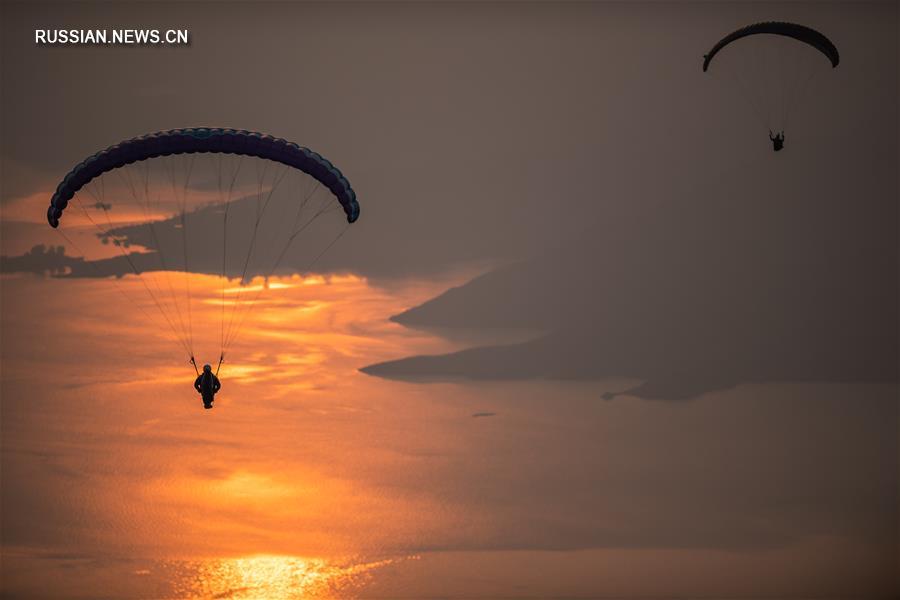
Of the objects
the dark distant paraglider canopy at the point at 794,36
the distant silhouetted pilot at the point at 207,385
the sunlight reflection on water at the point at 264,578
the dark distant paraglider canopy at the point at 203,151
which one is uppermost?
the dark distant paraglider canopy at the point at 794,36

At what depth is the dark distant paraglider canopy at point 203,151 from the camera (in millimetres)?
41531

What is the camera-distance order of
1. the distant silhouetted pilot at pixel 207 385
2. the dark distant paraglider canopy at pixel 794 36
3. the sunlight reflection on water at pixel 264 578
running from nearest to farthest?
1. the distant silhouetted pilot at pixel 207 385
2. the dark distant paraglider canopy at pixel 794 36
3. the sunlight reflection on water at pixel 264 578

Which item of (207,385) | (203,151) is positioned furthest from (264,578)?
(203,151)

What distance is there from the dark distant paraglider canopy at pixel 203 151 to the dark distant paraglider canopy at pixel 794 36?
Answer: 67.3 ft

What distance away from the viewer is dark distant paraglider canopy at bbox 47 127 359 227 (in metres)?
41.5

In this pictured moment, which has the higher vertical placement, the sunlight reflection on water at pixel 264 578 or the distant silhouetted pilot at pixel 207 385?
the distant silhouetted pilot at pixel 207 385

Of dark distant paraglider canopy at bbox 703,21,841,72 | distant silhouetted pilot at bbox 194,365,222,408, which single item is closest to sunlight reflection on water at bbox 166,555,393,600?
distant silhouetted pilot at bbox 194,365,222,408

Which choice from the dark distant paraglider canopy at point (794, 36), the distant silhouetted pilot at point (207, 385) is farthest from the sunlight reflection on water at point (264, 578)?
the dark distant paraglider canopy at point (794, 36)

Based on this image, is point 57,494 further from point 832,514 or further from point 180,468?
point 832,514

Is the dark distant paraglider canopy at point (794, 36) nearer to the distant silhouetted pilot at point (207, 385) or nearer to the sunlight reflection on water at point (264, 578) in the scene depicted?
the distant silhouetted pilot at point (207, 385)

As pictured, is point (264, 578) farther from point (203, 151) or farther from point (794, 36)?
point (203, 151)

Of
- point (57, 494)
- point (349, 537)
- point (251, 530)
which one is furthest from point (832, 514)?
point (57, 494)

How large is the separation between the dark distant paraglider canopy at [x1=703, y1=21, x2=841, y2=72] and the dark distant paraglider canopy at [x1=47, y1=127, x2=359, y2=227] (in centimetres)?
2051

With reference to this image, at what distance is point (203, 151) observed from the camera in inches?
1633
